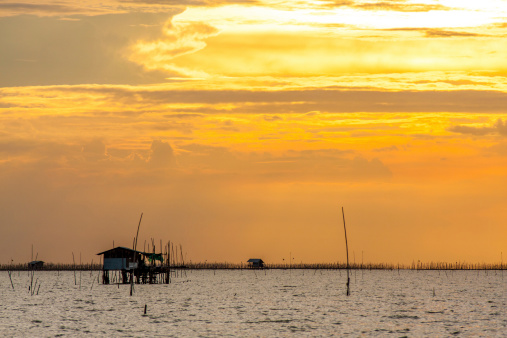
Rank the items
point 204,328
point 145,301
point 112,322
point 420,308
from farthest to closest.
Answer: point 145,301 → point 420,308 → point 112,322 → point 204,328

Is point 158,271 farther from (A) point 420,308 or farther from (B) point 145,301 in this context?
(A) point 420,308

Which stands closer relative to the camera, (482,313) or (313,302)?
(482,313)

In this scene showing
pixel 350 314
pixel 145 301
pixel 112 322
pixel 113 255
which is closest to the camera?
pixel 112 322

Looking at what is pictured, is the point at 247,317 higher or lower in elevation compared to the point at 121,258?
lower

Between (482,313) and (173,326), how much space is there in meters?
24.6

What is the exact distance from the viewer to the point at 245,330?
1647 inches

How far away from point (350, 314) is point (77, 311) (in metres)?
19.7

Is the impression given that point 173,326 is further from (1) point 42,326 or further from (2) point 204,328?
(1) point 42,326

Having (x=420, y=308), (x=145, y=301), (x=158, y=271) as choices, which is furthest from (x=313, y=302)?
(x=158, y=271)

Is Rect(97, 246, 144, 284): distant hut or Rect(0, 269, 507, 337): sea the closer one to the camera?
Rect(0, 269, 507, 337): sea

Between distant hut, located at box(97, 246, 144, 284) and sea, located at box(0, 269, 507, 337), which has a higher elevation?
distant hut, located at box(97, 246, 144, 284)

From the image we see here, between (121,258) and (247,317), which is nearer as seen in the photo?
(247,317)

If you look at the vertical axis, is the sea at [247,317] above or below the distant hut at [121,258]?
below

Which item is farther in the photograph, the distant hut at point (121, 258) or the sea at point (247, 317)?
the distant hut at point (121, 258)
